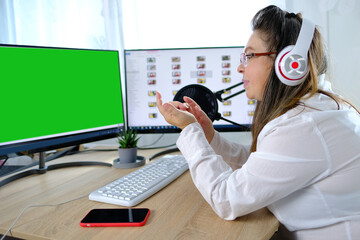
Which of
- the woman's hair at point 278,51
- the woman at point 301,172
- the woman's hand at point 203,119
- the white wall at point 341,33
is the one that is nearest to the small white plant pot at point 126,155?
the woman's hand at point 203,119

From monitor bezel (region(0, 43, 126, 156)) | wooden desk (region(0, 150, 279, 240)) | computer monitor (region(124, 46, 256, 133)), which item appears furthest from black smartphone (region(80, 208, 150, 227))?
computer monitor (region(124, 46, 256, 133))

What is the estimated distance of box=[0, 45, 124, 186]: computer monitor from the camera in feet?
2.98

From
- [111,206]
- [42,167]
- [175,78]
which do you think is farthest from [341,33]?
[42,167]

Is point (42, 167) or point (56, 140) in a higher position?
point (56, 140)

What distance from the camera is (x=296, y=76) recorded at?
0.71m

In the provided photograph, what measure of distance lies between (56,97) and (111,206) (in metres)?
0.51

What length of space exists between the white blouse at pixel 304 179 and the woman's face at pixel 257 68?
0.55 ft

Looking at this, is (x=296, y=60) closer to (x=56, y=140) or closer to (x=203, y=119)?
(x=203, y=119)

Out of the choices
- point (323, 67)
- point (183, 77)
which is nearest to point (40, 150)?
point (183, 77)

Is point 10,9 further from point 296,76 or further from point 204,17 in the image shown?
point 296,76

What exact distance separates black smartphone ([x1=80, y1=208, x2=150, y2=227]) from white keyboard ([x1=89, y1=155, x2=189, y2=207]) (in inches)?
1.7

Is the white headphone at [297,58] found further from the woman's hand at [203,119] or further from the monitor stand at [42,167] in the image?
the monitor stand at [42,167]

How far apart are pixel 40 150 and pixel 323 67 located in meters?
0.92

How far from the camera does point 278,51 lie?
2.54ft
